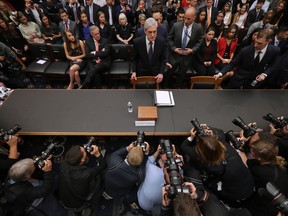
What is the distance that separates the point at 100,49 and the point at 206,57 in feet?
7.67

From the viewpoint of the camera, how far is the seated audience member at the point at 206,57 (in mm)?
3898

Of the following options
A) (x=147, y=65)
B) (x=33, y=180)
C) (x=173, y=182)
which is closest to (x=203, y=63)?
(x=147, y=65)

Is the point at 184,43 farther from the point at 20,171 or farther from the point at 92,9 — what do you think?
the point at 20,171

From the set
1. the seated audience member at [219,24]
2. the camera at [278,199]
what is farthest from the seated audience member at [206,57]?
the camera at [278,199]

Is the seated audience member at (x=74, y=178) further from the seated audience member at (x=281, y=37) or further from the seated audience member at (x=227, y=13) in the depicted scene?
the seated audience member at (x=227, y=13)

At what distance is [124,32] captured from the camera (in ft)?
15.3

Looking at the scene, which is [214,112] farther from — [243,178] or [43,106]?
[43,106]

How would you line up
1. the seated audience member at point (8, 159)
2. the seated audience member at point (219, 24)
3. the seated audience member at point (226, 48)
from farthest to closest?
1. the seated audience member at point (219, 24)
2. the seated audience member at point (226, 48)
3. the seated audience member at point (8, 159)

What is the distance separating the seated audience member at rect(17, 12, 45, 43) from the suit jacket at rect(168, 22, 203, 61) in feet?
11.1

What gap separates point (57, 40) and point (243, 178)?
17.2ft

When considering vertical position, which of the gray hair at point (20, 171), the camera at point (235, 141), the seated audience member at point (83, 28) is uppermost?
the seated audience member at point (83, 28)

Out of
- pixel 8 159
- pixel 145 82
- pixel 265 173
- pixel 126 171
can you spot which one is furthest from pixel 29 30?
pixel 265 173

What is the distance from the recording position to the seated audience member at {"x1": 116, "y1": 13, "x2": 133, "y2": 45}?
4.54 metres

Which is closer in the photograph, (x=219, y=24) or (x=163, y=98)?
(x=163, y=98)
